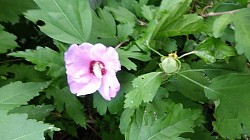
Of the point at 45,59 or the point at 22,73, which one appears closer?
the point at 45,59

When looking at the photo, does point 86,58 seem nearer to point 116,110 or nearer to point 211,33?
point 116,110

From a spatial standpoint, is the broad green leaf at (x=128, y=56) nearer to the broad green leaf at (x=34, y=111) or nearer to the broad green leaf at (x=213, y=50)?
the broad green leaf at (x=213, y=50)

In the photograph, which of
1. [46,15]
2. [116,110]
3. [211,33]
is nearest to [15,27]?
[46,15]

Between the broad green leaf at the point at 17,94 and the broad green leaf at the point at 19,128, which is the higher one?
the broad green leaf at the point at 19,128

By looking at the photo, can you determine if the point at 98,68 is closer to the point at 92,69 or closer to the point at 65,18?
the point at 92,69

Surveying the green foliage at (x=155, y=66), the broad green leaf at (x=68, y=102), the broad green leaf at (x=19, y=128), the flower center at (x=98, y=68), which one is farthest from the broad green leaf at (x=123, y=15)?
the broad green leaf at (x=19, y=128)

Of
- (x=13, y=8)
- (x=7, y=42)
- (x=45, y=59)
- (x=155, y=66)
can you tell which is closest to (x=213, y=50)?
(x=155, y=66)
